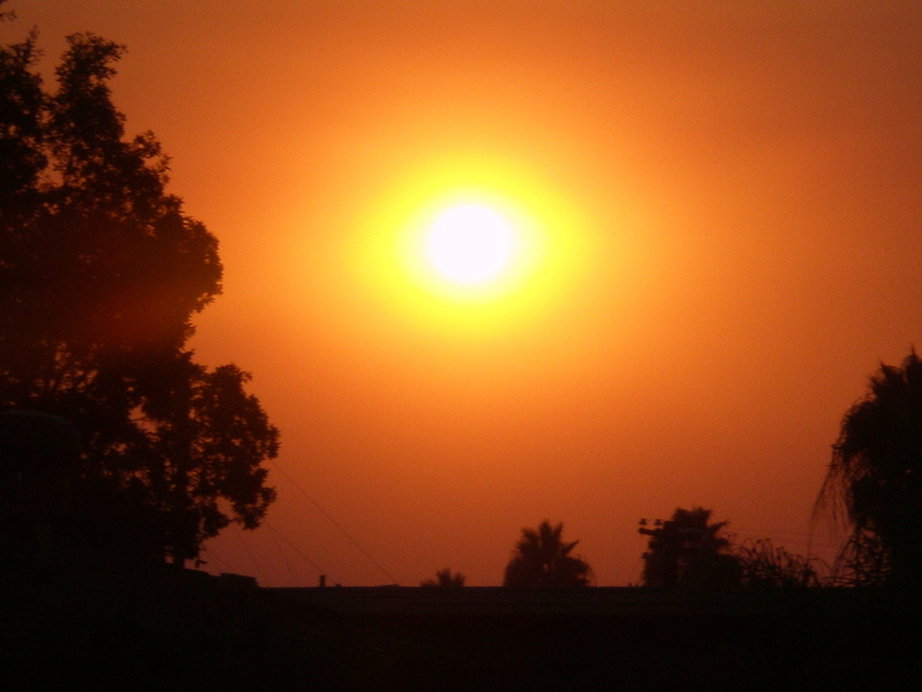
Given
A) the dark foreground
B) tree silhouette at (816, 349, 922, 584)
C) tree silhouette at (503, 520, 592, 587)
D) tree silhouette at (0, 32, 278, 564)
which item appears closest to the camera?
the dark foreground

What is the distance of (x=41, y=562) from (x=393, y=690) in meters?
4.59

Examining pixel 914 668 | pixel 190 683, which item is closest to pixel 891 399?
pixel 914 668

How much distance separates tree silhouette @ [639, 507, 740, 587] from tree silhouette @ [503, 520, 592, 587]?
219 inches

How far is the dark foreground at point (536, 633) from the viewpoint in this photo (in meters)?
14.7

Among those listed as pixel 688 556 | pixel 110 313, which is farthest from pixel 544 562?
pixel 110 313

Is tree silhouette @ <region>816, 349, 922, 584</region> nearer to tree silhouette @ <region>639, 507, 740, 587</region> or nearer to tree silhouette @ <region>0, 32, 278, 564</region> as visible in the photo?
tree silhouette @ <region>639, 507, 740, 587</region>

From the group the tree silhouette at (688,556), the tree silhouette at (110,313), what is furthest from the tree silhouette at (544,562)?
the tree silhouette at (110,313)

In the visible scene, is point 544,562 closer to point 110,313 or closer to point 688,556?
point 688,556

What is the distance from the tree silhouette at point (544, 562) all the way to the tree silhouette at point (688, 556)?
5557 millimetres

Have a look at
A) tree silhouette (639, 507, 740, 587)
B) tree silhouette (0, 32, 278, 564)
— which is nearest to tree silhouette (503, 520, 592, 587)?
tree silhouette (639, 507, 740, 587)

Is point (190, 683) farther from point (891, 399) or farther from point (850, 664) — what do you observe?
point (891, 399)

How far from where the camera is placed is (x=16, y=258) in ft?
79.5

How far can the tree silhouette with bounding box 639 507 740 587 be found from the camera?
63.4 feet

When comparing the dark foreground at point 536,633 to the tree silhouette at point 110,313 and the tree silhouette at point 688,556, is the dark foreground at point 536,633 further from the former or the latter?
the tree silhouette at point 110,313
